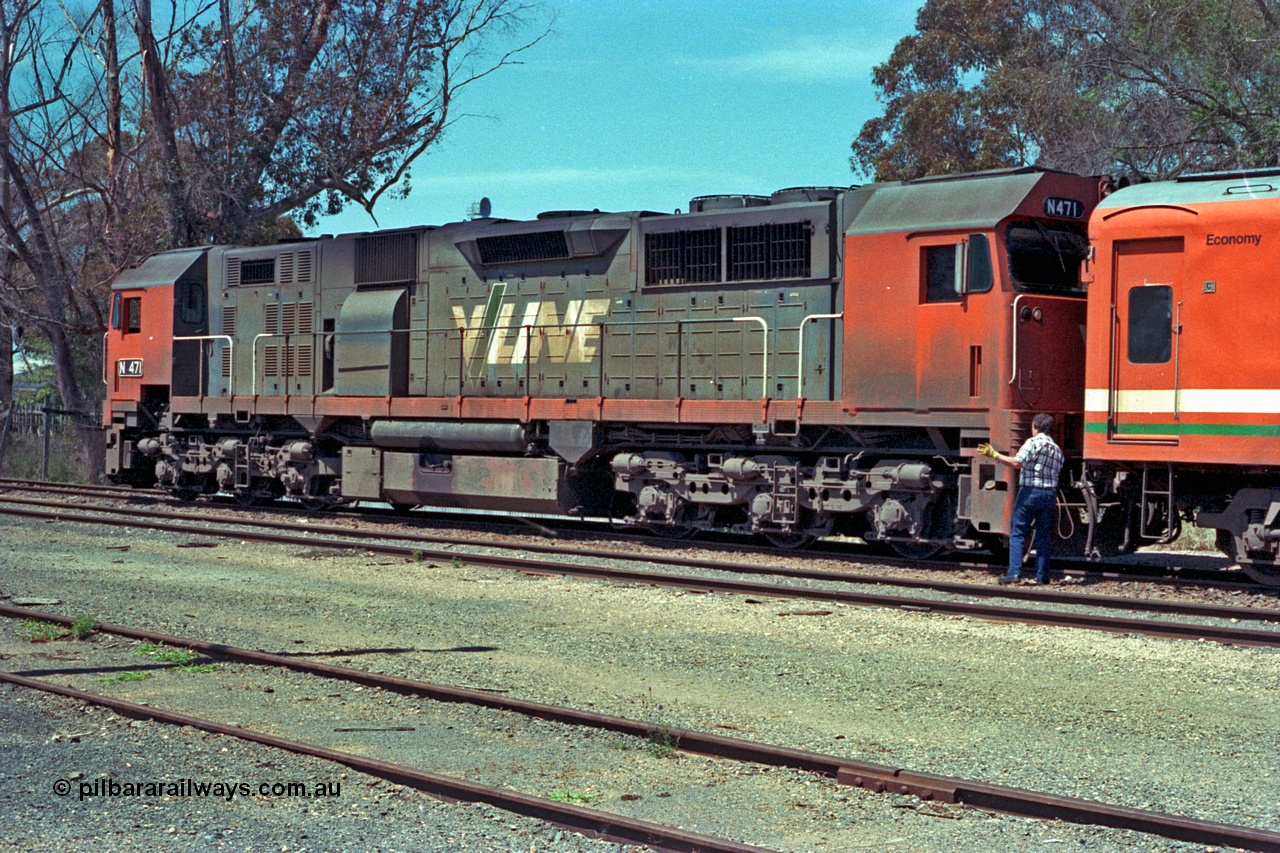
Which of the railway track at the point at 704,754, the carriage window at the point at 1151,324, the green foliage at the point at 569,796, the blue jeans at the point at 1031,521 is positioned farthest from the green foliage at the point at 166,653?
the carriage window at the point at 1151,324

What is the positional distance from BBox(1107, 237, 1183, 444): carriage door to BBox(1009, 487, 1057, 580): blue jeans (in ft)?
2.71

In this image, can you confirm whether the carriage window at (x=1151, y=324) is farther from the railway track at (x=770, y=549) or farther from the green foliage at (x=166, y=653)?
the green foliage at (x=166, y=653)

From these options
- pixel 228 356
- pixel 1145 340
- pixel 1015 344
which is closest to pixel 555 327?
pixel 1015 344

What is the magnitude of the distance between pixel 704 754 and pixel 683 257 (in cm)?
950

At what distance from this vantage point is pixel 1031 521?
488 inches

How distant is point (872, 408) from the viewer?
43.9ft

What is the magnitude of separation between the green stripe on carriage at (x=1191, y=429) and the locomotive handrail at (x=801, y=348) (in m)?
2.93

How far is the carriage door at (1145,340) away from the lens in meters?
11.6

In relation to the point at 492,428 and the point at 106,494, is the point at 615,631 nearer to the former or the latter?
the point at 492,428

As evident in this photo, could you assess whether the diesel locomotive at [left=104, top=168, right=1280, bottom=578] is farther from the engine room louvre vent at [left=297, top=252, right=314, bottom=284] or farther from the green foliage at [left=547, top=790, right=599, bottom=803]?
the green foliage at [left=547, top=790, right=599, bottom=803]

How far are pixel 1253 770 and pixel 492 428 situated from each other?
1190cm

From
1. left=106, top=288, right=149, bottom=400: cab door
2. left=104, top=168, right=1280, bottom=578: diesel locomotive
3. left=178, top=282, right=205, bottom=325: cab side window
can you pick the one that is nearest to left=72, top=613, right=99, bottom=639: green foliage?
left=104, top=168, right=1280, bottom=578: diesel locomotive

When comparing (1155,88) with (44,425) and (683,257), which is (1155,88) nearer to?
(683,257)

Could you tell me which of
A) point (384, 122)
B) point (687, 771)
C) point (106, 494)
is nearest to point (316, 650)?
point (687, 771)
